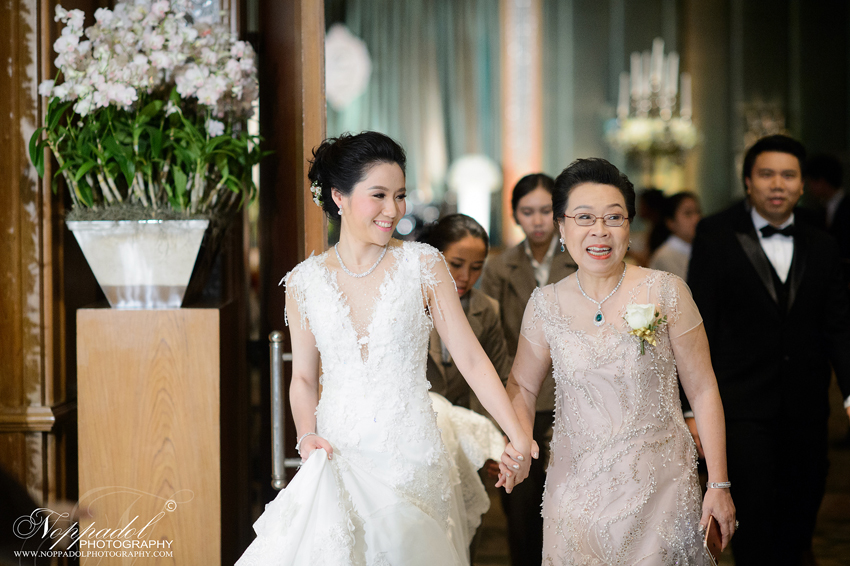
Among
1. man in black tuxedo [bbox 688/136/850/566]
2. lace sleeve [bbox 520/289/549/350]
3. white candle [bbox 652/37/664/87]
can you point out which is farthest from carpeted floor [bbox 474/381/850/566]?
white candle [bbox 652/37/664/87]

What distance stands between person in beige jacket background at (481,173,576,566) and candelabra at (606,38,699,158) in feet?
19.3

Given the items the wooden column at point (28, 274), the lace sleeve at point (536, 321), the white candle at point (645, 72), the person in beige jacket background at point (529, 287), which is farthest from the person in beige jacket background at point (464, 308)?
the white candle at point (645, 72)

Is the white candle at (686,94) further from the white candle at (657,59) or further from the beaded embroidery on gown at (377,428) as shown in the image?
the beaded embroidery on gown at (377,428)

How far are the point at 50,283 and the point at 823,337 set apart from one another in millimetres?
2954

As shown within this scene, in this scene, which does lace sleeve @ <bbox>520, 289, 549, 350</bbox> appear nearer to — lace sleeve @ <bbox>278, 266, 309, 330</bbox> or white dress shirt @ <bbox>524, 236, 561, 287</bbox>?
lace sleeve @ <bbox>278, 266, 309, 330</bbox>

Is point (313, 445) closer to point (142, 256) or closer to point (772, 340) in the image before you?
point (142, 256)

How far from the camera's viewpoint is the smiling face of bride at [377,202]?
7.10 feet

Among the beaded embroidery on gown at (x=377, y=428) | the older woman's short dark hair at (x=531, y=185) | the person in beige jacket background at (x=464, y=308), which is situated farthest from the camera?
the older woman's short dark hair at (x=531, y=185)

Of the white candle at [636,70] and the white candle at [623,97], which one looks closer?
the white candle at [623,97]

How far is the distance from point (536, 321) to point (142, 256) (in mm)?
1387

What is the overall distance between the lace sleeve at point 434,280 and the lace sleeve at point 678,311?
0.61 m

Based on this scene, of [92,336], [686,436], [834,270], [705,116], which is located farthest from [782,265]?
[705,116]

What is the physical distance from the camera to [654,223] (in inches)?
244

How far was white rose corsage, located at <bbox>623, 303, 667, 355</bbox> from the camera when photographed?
6.72 feet
